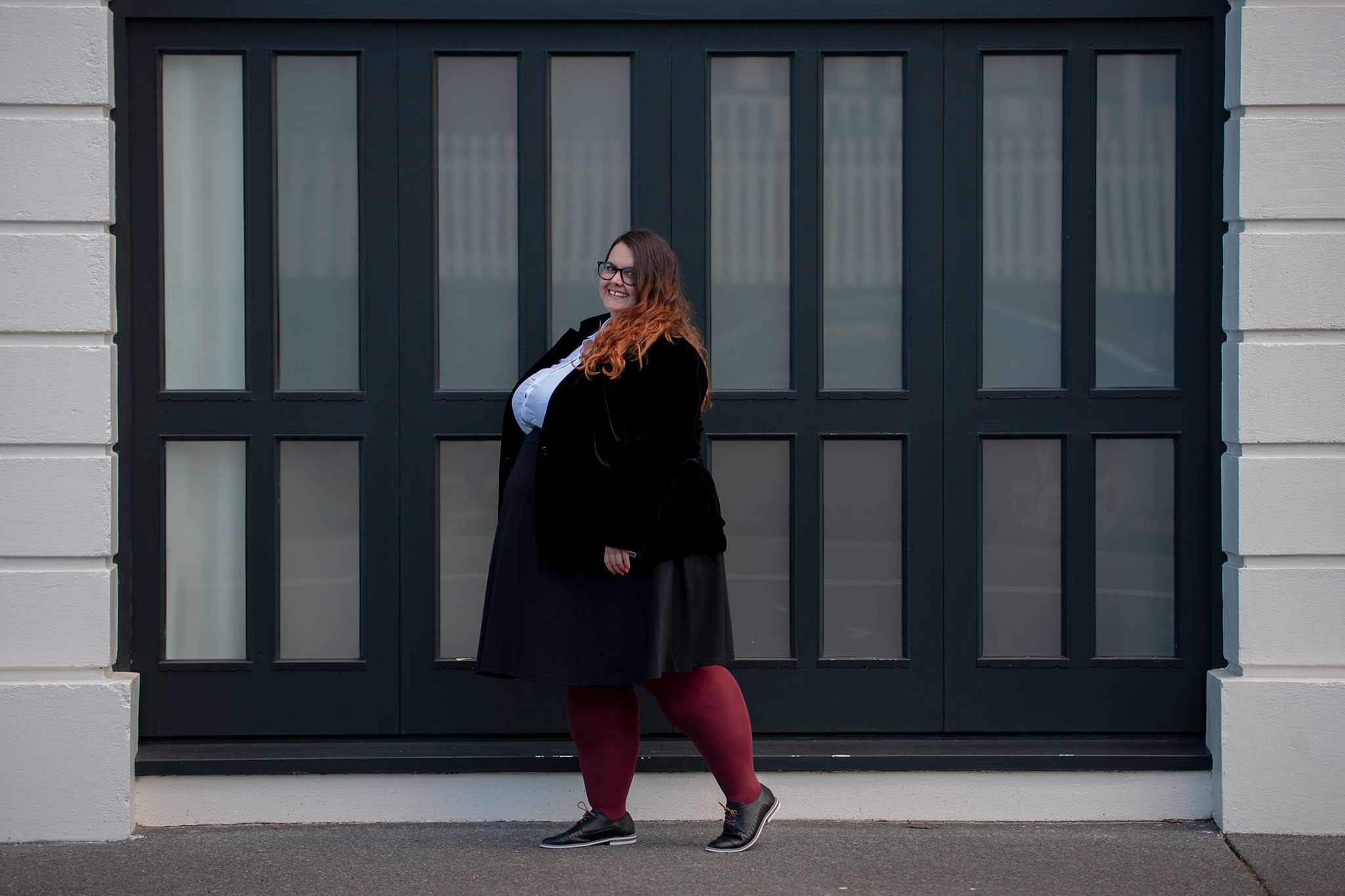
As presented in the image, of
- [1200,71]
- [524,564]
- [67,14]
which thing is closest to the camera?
[524,564]

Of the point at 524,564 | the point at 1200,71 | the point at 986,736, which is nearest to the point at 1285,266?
the point at 1200,71

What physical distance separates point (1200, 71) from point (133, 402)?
365 centimetres

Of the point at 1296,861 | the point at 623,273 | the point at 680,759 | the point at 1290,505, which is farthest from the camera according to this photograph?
the point at 680,759

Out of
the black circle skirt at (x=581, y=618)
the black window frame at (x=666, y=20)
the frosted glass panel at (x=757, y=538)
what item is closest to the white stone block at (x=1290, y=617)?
the black window frame at (x=666, y=20)

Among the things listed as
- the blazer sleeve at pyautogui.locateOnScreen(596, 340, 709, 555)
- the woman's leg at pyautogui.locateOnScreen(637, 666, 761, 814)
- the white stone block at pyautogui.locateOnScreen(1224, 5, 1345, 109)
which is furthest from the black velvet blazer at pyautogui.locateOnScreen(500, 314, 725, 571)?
the white stone block at pyautogui.locateOnScreen(1224, 5, 1345, 109)

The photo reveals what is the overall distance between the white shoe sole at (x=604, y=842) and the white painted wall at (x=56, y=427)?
1.34 metres

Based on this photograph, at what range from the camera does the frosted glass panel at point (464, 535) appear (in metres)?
3.85

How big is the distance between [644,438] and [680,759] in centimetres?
118

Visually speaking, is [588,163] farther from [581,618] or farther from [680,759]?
[680,759]

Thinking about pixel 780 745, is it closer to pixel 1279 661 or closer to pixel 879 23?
pixel 1279 661

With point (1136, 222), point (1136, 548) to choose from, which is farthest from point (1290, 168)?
point (1136, 548)

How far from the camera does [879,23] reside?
12.4 ft

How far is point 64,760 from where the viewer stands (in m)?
3.55

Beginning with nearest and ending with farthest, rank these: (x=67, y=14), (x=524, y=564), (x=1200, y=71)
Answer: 1. (x=524, y=564)
2. (x=67, y=14)
3. (x=1200, y=71)
